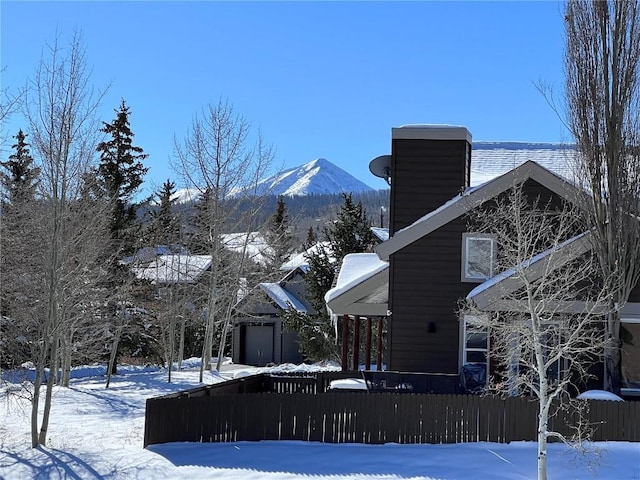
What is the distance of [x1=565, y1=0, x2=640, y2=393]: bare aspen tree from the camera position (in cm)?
1485

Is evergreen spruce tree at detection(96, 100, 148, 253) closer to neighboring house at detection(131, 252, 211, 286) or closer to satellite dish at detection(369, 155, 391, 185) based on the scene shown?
neighboring house at detection(131, 252, 211, 286)

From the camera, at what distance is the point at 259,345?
133ft

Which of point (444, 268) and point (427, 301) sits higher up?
point (444, 268)

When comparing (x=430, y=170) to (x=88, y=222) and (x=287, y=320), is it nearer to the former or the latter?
(x=88, y=222)

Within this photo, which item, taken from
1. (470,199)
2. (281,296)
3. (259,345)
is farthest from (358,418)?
(259,345)

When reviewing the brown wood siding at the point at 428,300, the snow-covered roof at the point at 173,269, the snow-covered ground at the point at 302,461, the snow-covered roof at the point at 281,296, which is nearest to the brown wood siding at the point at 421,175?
the brown wood siding at the point at 428,300

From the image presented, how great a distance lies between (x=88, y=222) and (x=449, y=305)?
8.64m

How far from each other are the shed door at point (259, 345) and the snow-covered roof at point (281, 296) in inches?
75.7

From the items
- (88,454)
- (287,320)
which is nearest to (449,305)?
(88,454)

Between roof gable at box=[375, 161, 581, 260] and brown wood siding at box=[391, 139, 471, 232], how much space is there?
888mm

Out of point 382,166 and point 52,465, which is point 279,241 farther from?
point 52,465

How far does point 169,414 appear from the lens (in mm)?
12664

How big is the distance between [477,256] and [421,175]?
8.74 feet

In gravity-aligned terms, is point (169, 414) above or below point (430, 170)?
below
